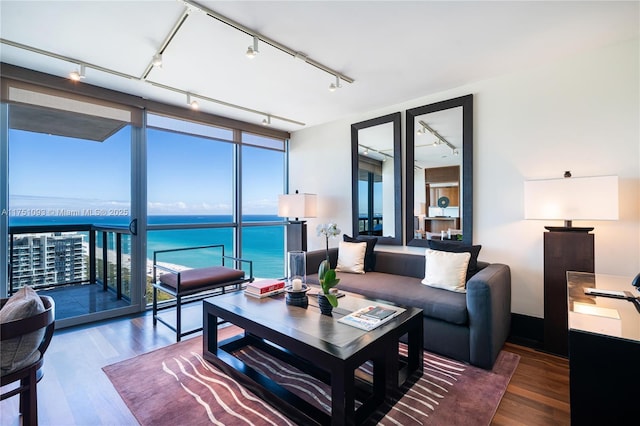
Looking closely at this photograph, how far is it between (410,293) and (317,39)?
232 cm

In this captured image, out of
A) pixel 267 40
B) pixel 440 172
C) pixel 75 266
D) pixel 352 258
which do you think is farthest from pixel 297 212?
pixel 75 266

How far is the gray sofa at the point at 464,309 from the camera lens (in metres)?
2.27

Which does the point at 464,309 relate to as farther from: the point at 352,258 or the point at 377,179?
the point at 377,179

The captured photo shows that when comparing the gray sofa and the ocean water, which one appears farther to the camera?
the ocean water

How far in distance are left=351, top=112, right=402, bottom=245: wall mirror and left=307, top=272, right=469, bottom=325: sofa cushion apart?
672 mm

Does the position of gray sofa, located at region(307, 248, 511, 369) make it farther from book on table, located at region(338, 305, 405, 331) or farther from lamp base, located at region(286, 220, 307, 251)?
lamp base, located at region(286, 220, 307, 251)

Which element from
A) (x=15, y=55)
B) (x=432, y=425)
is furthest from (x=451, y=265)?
(x=15, y=55)

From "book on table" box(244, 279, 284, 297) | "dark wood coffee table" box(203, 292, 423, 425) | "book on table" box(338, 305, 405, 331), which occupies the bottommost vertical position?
"dark wood coffee table" box(203, 292, 423, 425)

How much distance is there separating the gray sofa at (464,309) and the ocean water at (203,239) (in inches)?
78.6

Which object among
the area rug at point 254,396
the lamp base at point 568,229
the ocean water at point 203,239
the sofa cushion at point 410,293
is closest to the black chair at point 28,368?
the area rug at point 254,396

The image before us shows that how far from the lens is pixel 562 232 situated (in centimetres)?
248

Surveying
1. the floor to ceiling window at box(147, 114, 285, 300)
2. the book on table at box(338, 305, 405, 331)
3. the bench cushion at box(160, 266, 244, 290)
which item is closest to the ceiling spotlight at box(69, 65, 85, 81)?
the floor to ceiling window at box(147, 114, 285, 300)

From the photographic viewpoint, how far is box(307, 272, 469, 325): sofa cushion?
7.89ft

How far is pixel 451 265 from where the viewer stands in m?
2.81
